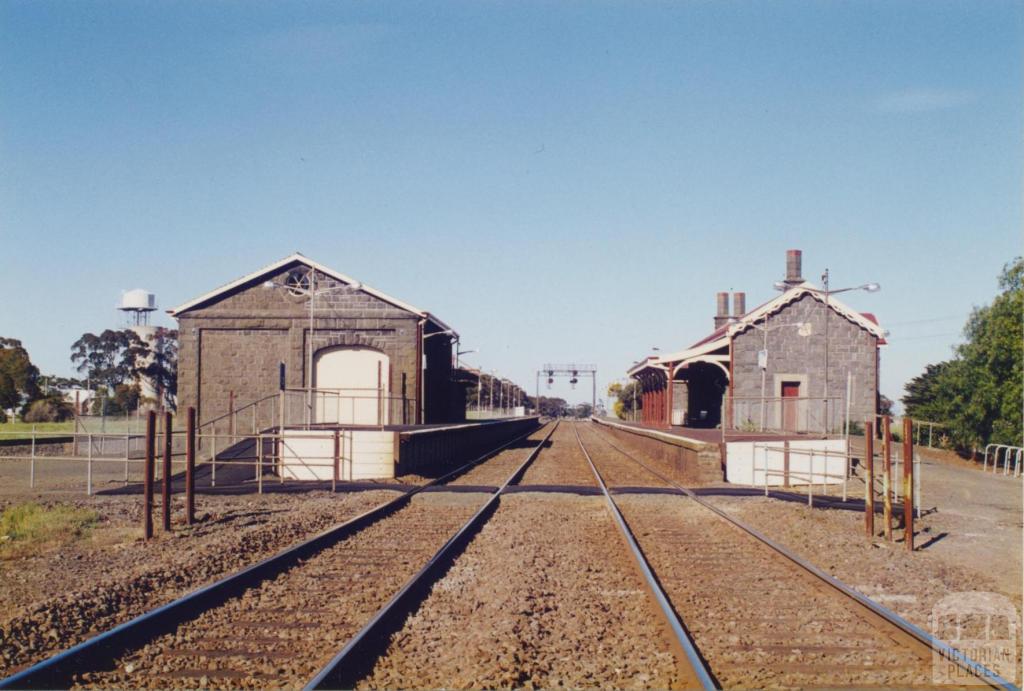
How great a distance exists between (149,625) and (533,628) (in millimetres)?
2808

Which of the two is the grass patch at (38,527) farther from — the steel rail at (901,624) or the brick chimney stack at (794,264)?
the brick chimney stack at (794,264)

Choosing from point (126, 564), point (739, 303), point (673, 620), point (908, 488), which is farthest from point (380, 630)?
point (739, 303)

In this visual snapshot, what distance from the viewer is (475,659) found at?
5992mm

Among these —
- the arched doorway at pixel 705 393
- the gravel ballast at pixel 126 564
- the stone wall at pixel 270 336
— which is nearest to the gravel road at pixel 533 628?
the gravel ballast at pixel 126 564

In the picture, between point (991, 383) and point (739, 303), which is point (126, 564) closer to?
point (991, 383)

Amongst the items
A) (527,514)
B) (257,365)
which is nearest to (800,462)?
(527,514)

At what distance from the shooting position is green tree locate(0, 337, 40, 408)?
51812 millimetres

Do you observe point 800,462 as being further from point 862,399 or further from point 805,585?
point 862,399

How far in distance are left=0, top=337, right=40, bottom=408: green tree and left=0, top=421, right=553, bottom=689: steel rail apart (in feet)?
160

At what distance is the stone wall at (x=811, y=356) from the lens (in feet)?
116

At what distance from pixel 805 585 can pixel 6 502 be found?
13.9 meters

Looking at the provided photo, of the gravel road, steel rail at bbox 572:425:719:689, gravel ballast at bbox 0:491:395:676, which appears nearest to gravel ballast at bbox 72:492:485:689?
the gravel road

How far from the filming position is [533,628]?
22.2ft

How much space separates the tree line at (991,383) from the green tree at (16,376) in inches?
1909
